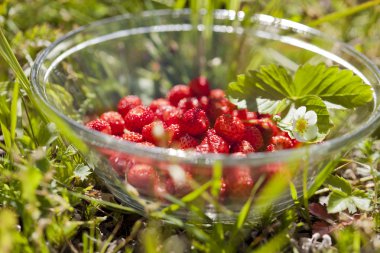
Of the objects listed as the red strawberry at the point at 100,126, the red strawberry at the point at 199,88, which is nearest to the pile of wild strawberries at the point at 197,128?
the red strawberry at the point at 100,126

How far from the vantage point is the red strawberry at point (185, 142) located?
1.09 meters

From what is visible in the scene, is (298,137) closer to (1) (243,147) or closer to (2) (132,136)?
(1) (243,147)

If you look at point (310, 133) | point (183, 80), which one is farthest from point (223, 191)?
point (183, 80)

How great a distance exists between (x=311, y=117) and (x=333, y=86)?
14cm

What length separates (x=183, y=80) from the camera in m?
1.60

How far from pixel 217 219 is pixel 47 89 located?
0.50 metres

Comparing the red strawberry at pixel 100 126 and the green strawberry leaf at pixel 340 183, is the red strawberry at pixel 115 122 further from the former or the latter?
the green strawberry leaf at pixel 340 183

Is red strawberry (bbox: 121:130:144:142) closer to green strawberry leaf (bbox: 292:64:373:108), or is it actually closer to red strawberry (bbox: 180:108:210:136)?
red strawberry (bbox: 180:108:210:136)

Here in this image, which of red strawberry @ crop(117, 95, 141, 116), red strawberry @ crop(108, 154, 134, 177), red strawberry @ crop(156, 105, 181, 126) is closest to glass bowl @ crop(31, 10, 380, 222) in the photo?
red strawberry @ crop(108, 154, 134, 177)

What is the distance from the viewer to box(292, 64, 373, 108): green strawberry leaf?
116 centimetres

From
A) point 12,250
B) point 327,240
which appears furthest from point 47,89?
point 327,240

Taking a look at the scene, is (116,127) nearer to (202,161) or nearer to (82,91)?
(82,91)

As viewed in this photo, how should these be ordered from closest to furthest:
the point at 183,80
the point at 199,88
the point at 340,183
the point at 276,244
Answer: the point at 276,244 → the point at 340,183 → the point at 199,88 → the point at 183,80

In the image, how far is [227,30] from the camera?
1.54 m
